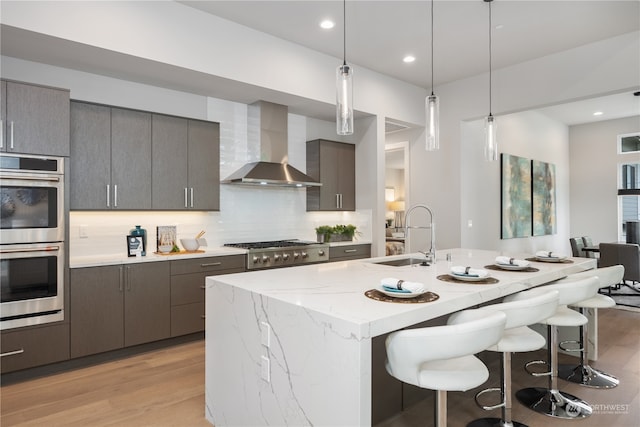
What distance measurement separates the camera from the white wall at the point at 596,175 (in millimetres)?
8023

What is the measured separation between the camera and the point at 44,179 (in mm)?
3066

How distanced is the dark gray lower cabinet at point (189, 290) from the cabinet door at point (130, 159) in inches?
28.0

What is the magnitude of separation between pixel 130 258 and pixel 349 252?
262cm

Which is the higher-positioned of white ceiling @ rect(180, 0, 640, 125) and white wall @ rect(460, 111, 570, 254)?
white ceiling @ rect(180, 0, 640, 125)

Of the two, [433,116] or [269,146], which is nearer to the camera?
[433,116]

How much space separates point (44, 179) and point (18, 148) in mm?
270

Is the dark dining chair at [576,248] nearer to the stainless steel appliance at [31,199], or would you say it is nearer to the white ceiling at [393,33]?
the white ceiling at [393,33]

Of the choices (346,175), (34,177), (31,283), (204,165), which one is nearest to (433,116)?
(204,165)

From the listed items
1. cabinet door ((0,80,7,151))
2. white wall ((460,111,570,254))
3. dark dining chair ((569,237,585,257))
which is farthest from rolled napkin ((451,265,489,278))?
dark dining chair ((569,237,585,257))

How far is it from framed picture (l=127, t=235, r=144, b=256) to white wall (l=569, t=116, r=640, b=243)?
28.4ft

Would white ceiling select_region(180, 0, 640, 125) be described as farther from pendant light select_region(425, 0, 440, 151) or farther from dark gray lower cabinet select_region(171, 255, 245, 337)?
dark gray lower cabinet select_region(171, 255, 245, 337)

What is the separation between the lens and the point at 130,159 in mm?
3799

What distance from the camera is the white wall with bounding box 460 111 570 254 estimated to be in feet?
18.7

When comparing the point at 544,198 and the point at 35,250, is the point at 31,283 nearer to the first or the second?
the point at 35,250
